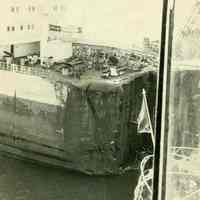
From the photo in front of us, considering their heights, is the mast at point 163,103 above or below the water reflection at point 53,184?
above

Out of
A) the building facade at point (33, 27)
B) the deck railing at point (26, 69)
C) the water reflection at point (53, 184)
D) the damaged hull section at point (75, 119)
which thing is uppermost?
the building facade at point (33, 27)

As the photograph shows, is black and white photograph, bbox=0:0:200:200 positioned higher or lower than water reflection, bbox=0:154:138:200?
higher

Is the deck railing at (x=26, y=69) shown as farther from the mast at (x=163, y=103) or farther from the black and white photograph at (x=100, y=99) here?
the mast at (x=163, y=103)

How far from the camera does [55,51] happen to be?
0.96m

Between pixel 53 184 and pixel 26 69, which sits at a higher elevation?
pixel 26 69

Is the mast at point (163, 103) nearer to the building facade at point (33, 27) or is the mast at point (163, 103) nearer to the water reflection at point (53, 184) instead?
the water reflection at point (53, 184)

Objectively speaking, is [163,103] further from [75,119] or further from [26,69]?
[26,69]

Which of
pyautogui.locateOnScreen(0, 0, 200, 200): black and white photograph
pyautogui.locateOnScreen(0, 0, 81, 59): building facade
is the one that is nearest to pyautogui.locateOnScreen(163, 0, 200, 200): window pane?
pyautogui.locateOnScreen(0, 0, 200, 200): black and white photograph

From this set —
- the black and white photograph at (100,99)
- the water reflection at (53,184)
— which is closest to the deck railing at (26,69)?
the black and white photograph at (100,99)

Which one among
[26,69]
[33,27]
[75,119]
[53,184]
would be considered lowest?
[53,184]

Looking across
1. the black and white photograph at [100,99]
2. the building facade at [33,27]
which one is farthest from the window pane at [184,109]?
the building facade at [33,27]

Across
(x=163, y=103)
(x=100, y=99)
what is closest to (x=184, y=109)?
(x=163, y=103)

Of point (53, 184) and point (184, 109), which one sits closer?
point (184, 109)

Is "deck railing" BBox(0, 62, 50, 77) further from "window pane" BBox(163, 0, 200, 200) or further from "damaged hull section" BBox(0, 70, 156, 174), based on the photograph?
"window pane" BBox(163, 0, 200, 200)
